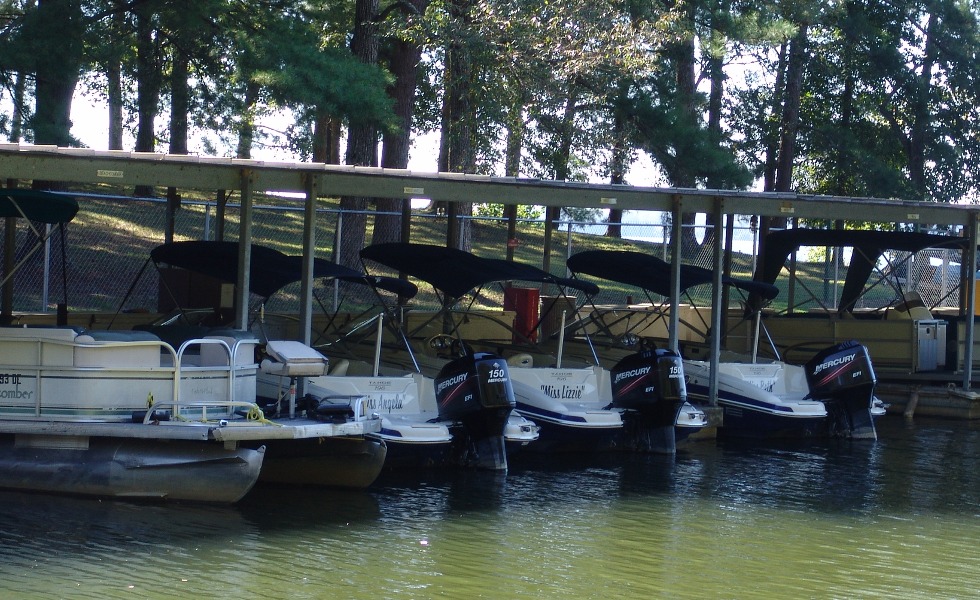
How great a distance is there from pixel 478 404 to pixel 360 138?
1131cm

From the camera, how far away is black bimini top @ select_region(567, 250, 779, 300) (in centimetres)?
1650

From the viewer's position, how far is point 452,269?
1445 cm

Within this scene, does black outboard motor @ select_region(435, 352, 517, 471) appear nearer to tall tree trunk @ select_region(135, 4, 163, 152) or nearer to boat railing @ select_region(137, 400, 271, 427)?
boat railing @ select_region(137, 400, 271, 427)

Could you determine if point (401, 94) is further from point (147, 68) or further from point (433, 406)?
point (433, 406)

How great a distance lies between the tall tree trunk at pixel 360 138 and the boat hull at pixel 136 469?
433 inches

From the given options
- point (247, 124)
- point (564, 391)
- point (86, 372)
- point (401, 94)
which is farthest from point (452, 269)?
point (401, 94)

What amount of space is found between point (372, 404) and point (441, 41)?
9.78 metres

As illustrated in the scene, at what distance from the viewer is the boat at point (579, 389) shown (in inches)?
537

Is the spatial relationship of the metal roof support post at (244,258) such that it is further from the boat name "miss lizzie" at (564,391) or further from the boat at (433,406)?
the boat name "miss lizzie" at (564,391)

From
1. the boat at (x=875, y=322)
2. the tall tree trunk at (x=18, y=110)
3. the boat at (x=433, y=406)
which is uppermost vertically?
the tall tree trunk at (x=18, y=110)

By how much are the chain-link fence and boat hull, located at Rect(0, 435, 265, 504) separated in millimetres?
5543

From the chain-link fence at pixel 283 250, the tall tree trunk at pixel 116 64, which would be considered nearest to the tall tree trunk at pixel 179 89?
the tall tree trunk at pixel 116 64

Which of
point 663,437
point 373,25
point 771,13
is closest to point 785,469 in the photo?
point 663,437

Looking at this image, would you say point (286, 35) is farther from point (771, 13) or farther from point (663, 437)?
point (771, 13)
